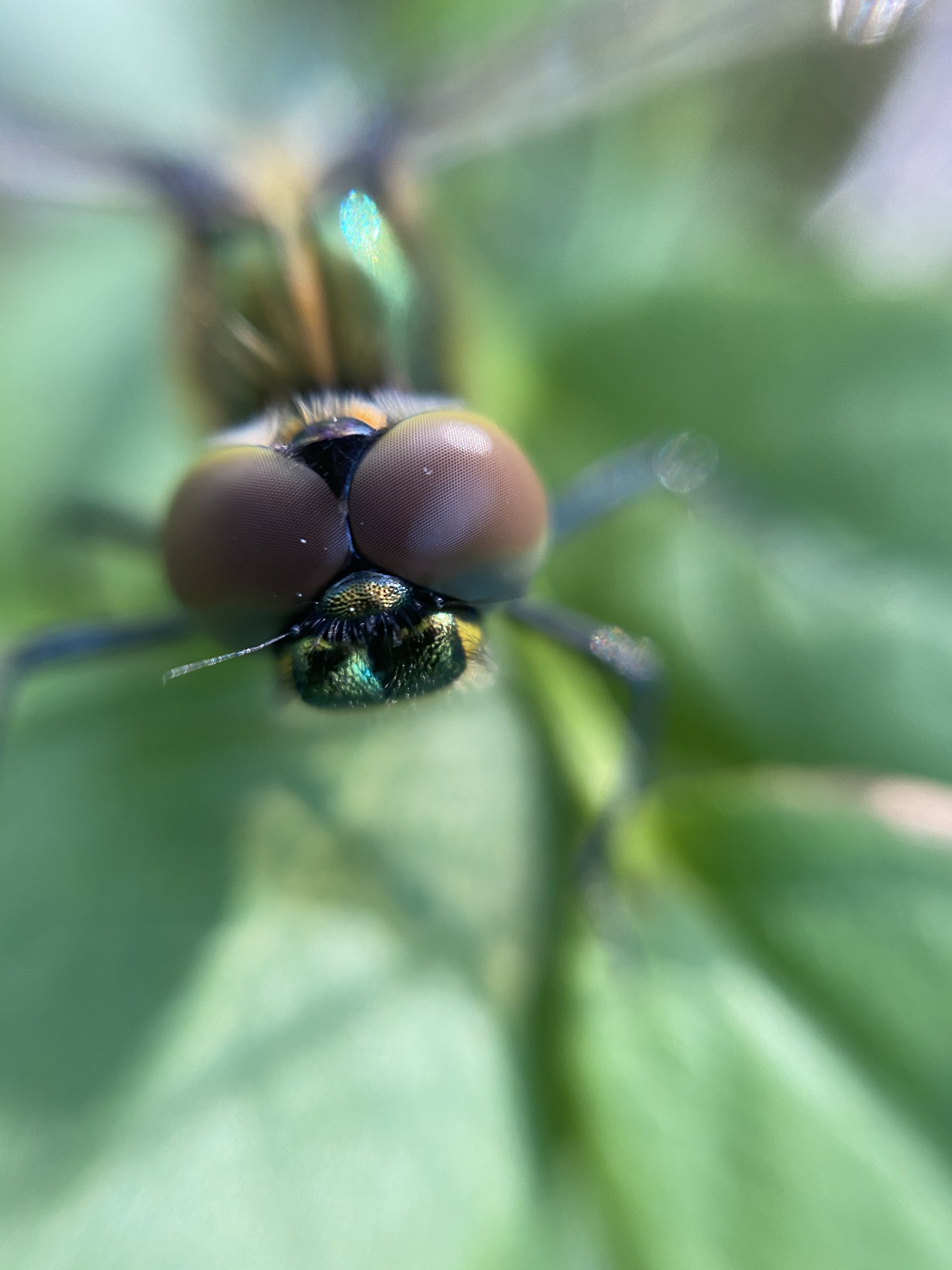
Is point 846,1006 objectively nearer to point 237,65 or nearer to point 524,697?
point 524,697

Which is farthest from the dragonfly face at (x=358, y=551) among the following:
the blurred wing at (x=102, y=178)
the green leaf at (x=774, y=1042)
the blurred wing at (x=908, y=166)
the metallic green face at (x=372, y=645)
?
the blurred wing at (x=908, y=166)

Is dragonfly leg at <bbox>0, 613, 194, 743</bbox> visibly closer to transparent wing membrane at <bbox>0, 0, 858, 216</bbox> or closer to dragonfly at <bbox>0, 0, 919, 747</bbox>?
dragonfly at <bbox>0, 0, 919, 747</bbox>

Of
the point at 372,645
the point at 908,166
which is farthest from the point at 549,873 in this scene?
the point at 908,166

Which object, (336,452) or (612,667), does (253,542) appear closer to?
(336,452)

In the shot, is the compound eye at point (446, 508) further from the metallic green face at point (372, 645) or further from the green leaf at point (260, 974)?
the green leaf at point (260, 974)

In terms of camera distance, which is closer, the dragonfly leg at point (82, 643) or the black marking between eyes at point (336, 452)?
the black marking between eyes at point (336, 452)

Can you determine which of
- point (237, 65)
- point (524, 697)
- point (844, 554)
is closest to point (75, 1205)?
point (524, 697)

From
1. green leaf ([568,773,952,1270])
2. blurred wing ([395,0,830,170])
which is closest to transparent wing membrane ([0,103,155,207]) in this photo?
blurred wing ([395,0,830,170])
